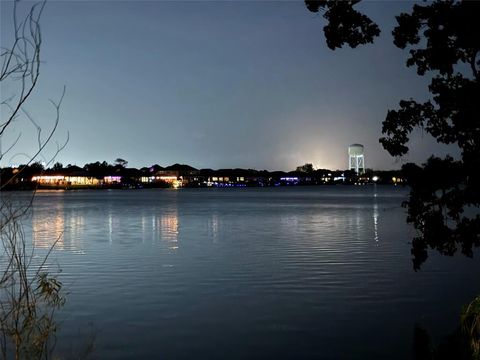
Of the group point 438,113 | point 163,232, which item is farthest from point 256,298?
point 163,232

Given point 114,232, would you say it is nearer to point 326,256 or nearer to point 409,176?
point 326,256

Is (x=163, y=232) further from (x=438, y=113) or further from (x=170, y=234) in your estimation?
(x=438, y=113)

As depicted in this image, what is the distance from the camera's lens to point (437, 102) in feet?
33.9

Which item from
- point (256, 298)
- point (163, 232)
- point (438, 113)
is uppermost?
point (438, 113)

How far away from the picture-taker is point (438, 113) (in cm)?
1043

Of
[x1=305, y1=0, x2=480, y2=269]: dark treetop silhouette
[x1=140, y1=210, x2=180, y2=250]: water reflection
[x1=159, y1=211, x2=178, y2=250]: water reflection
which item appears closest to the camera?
[x1=305, y1=0, x2=480, y2=269]: dark treetop silhouette

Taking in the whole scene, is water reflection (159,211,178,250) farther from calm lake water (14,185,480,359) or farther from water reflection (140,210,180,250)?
calm lake water (14,185,480,359)

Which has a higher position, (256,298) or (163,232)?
(163,232)

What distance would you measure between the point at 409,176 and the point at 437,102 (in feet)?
4.75

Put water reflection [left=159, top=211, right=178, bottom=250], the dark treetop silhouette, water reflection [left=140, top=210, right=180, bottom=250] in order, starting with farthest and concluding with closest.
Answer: water reflection [left=140, top=210, right=180, bottom=250]
water reflection [left=159, top=211, right=178, bottom=250]
the dark treetop silhouette

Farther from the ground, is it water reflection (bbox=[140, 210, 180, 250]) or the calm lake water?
water reflection (bbox=[140, 210, 180, 250])

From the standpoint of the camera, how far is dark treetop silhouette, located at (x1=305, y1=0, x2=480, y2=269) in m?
9.90

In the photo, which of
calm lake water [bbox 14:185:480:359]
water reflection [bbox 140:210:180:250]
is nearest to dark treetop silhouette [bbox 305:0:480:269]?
calm lake water [bbox 14:185:480:359]

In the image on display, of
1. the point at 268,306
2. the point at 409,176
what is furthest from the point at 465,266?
the point at 409,176
